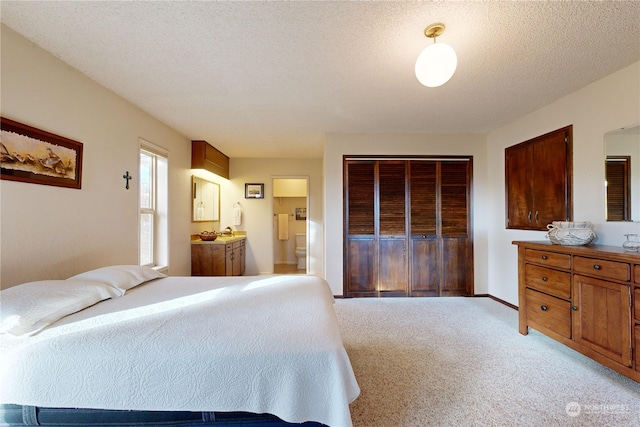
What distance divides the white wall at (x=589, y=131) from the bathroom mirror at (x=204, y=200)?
475 cm

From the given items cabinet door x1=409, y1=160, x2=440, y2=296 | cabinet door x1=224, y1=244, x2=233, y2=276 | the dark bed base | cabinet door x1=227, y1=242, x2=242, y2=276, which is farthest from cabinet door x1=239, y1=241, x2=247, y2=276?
the dark bed base

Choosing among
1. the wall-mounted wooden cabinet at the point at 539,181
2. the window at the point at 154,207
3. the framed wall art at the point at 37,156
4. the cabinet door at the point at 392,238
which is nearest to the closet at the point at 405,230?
the cabinet door at the point at 392,238

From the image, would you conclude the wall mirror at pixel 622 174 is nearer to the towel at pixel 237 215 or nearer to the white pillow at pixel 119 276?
the white pillow at pixel 119 276

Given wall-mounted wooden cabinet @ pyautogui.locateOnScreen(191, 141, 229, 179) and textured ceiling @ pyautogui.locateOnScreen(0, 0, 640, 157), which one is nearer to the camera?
textured ceiling @ pyautogui.locateOnScreen(0, 0, 640, 157)

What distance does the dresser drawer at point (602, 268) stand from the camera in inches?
71.7

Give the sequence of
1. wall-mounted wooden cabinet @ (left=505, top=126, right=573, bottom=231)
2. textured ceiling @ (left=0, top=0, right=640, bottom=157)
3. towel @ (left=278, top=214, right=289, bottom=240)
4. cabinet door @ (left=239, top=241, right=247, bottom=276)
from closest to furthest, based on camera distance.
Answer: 1. textured ceiling @ (left=0, top=0, right=640, bottom=157)
2. wall-mounted wooden cabinet @ (left=505, top=126, right=573, bottom=231)
3. cabinet door @ (left=239, top=241, right=247, bottom=276)
4. towel @ (left=278, top=214, right=289, bottom=240)

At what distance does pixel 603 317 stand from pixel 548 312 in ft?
1.53

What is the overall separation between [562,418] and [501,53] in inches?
97.4

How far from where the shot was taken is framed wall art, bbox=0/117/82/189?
1.70 m

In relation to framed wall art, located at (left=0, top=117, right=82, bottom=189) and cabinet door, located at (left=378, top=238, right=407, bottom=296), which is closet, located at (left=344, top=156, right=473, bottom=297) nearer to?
cabinet door, located at (left=378, top=238, right=407, bottom=296)

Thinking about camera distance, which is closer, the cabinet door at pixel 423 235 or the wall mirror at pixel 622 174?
the wall mirror at pixel 622 174

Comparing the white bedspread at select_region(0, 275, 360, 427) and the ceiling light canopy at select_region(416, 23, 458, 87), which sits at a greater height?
the ceiling light canopy at select_region(416, 23, 458, 87)

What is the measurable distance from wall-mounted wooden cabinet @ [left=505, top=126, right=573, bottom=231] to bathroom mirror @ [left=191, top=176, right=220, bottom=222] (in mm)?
4697

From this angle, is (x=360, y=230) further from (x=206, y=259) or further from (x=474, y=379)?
(x=206, y=259)
